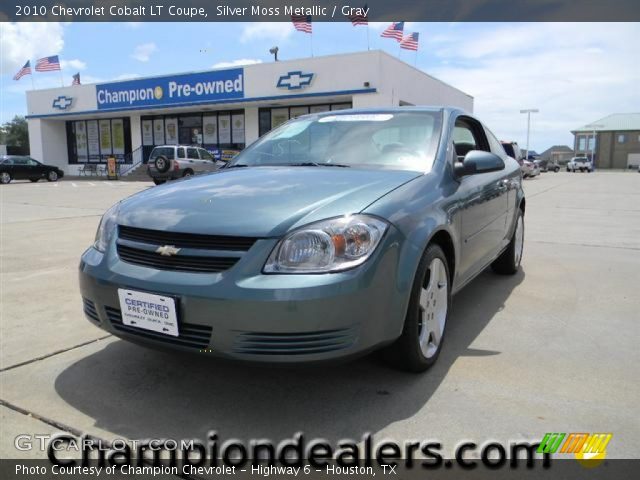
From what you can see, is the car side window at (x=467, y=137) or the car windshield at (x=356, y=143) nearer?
the car windshield at (x=356, y=143)

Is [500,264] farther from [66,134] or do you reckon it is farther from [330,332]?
[66,134]

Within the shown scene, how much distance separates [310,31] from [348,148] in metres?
21.9

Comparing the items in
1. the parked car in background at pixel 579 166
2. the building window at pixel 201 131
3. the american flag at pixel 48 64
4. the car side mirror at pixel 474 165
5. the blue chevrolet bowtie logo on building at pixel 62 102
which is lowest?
the parked car in background at pixel 579 166

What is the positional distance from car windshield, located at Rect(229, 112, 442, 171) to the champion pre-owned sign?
74.5 feet

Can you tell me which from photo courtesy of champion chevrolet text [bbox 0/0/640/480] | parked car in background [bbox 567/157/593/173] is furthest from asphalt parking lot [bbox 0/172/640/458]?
parked car in background [bbox 567/157/593/173]

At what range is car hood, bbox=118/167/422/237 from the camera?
2410 mm

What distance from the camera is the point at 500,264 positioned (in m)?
5.26

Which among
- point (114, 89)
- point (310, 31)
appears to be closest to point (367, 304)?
point (310, 31)

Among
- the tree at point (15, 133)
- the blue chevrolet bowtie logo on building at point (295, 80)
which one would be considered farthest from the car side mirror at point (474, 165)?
the tree at point (15, 133)

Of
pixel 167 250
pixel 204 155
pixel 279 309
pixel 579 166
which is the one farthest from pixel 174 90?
pixel 579 166

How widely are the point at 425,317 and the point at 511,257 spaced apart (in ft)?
9.03

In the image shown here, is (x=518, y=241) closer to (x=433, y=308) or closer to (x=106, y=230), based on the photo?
(x=433, y=308)

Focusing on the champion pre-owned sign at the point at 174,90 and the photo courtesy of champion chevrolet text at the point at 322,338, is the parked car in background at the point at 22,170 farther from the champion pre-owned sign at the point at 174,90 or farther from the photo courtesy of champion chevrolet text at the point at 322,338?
the photo courtesy of champion chevrolet text at the point at 322,338

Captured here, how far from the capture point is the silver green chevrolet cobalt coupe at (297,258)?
2242 millimetres
